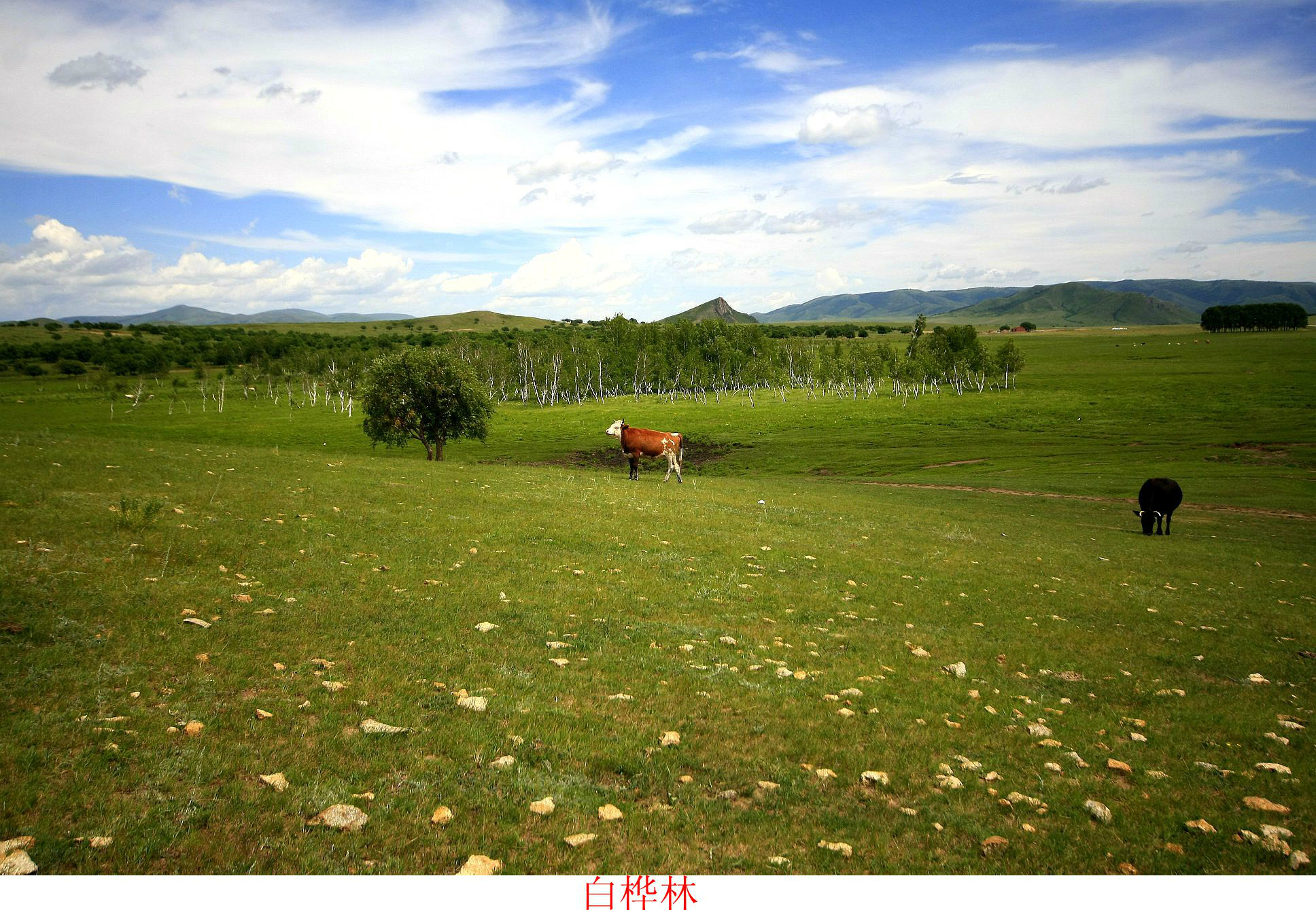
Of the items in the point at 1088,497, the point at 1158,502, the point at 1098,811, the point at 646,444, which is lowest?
the point at 1088,497

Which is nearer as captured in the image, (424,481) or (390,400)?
(424,481)

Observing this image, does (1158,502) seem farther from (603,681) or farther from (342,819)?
(342,819)

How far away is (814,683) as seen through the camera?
10.3m

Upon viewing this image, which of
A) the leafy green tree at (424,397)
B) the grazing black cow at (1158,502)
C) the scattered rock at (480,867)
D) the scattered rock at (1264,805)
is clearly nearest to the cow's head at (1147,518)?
the grazing black cow at (1158,502)

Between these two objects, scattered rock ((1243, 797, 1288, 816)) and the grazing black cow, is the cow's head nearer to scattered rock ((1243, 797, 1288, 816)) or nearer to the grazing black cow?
the grazing black cow

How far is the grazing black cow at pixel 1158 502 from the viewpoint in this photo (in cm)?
3156

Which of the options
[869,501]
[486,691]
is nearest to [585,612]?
[486,691]

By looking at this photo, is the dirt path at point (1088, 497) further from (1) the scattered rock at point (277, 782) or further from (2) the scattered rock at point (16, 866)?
(2) the scattered rock at point (16, 866)

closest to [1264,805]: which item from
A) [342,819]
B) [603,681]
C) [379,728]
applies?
[603,681]

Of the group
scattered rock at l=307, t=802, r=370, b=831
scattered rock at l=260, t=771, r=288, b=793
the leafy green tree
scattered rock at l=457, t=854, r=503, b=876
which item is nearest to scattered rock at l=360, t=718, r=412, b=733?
scattered rock at l=260, t=771, r=288, b=793

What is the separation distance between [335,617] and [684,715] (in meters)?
6.40

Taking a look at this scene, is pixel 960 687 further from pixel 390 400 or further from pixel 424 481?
pixel 390 400

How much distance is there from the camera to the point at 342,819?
5.78 m

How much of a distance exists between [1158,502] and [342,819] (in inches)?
1511
